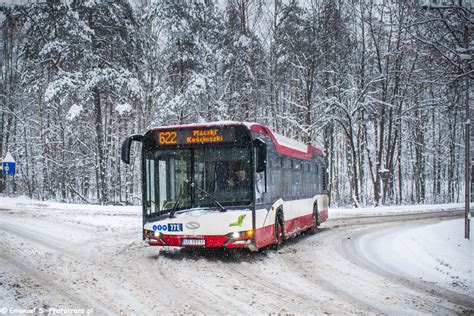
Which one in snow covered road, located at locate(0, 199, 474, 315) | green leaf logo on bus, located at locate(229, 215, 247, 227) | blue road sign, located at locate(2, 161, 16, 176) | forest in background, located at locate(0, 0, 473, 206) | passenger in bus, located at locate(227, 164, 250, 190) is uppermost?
forest in background, located at locate(0, 0, 473, 206)

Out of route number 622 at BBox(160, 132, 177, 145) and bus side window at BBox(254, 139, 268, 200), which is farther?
route number 622 at BBox(160, 132, 177, 145)

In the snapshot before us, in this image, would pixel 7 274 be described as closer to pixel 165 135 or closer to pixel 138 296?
pixel 138 296

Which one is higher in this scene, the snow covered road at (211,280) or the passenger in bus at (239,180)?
the passenger in bus at (239,180)

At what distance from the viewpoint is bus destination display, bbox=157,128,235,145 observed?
10211 millimetres

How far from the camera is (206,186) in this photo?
1003 cm

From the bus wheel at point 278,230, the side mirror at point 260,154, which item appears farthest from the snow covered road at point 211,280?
the side mirror at point 260,154

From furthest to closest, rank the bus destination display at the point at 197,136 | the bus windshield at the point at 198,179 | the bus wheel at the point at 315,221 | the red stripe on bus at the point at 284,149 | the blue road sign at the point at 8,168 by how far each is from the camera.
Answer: the blue road sign at the point at 8,168, the bus wheel at the point at 315,221, the red stripe on bus at the point at 284,149, the bus destination display at the point at 197,136, the bus windshield at the point at 198,179

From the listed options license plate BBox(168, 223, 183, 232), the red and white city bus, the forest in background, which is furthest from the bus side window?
the forest in background

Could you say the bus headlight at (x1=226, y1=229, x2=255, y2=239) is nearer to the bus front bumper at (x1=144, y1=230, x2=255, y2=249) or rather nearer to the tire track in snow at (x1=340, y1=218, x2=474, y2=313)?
the bus front bumper at (x1=144, y1=230, x2=255, y2=249)

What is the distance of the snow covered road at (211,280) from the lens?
21.3ft

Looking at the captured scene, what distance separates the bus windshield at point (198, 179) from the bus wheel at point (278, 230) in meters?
2.21

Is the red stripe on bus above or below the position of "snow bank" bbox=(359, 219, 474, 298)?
above

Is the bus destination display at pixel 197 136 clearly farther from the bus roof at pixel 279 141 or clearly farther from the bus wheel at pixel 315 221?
the bus wheel at pixel 315 221

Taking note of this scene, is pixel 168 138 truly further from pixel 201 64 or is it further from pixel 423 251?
pixel 201 64
